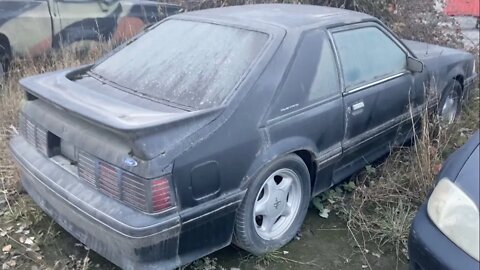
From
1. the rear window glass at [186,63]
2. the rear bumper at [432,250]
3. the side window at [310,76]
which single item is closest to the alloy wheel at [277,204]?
the side window at [310,76]

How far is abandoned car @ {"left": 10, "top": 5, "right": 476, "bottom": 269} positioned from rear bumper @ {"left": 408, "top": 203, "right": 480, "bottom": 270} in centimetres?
92

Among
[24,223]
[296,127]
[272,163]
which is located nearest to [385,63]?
[296,127]

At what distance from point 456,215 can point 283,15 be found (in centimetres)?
189

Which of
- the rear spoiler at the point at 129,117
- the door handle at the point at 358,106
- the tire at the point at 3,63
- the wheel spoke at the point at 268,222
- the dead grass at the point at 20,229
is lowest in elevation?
the dead grass at the point at 20,229

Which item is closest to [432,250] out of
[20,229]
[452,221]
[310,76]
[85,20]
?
[452,221]

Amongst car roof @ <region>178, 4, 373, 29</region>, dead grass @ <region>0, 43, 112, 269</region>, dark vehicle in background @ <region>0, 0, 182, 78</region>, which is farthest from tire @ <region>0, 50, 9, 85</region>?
car roof @ <region>178, 4, 373, 29</region>

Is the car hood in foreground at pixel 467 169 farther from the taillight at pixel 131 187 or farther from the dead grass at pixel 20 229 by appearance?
the dead grass at pixel 20 229

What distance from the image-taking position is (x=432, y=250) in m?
2.32

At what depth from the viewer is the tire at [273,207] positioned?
2984 millimetres

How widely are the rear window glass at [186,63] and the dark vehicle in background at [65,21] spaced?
2466 mm

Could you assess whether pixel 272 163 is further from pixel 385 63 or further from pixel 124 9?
pixel 124 9

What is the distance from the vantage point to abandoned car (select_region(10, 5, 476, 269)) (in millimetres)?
2559

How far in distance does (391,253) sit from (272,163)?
111cm

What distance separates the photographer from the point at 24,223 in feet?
11.4
